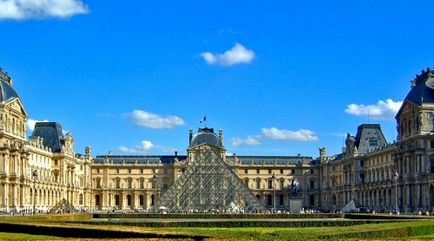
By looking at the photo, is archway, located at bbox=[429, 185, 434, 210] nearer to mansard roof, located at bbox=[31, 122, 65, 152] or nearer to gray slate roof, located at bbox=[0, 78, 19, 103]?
gray slate roof, located at bbox=[0, 78, 19, 103]

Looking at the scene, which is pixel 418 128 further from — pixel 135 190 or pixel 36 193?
pixel 135 190

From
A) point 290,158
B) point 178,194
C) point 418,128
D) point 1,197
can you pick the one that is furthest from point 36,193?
point 290,158

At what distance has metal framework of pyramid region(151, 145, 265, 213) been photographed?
76000 millimetres

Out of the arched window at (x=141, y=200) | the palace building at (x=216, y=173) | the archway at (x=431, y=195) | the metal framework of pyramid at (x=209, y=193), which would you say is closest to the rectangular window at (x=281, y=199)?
the palace building at (x=216, y=173)

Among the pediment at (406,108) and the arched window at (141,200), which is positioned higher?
the pediment at (406,108)

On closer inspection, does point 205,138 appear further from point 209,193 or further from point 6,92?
point 209,193

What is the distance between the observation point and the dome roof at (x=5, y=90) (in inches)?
3435

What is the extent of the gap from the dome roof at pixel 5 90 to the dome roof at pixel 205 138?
50.3 metres

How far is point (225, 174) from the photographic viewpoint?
79.5 meters

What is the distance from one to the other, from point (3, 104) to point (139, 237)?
2292 inches

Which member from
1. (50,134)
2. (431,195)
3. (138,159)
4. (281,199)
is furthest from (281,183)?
(431,195)

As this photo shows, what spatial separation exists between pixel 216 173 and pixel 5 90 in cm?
2843

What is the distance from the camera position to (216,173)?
80.1 metres

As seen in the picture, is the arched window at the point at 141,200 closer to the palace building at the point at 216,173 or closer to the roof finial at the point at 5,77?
the palace building at the point at 216,173
